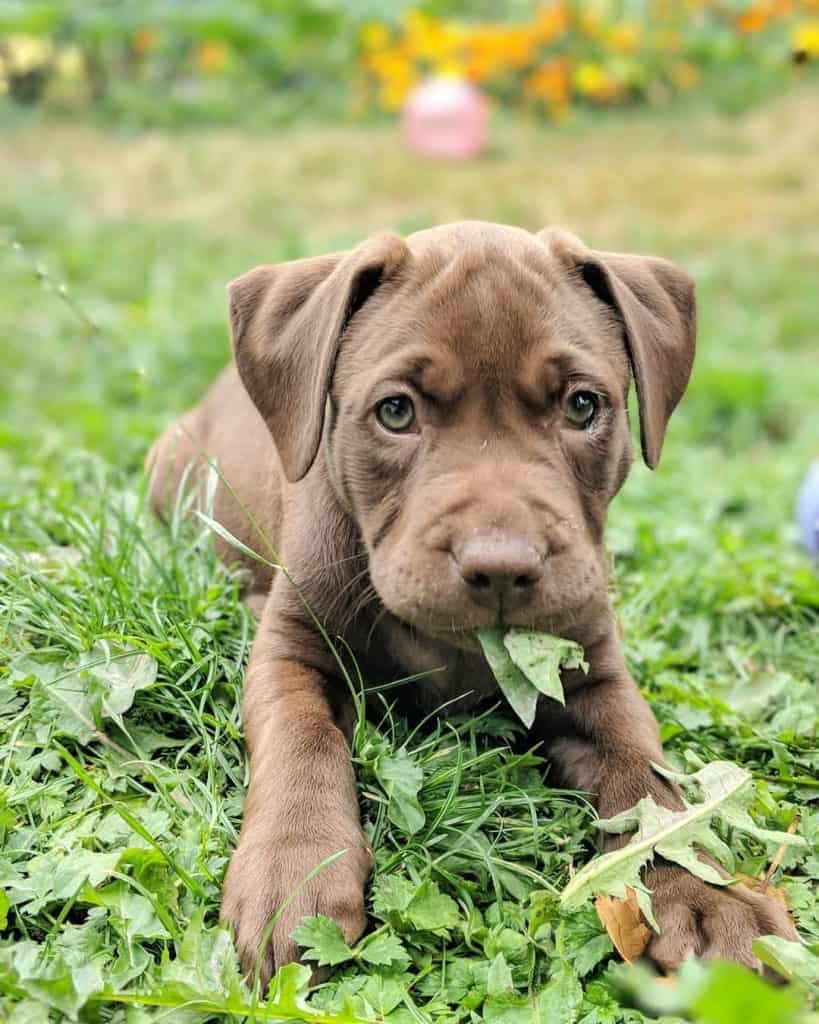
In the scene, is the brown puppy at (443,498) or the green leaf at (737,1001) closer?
the green leaf at (737,1001)

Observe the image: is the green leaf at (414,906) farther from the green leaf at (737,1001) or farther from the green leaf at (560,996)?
the green leaf at (737,1001)

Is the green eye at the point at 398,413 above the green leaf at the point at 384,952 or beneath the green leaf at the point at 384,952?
above

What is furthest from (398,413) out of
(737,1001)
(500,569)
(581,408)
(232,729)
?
(737,1001)

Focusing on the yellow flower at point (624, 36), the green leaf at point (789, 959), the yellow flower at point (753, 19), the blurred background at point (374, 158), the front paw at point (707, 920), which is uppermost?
the green leaf at point (789, 959)

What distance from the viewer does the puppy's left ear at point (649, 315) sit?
11.7ft

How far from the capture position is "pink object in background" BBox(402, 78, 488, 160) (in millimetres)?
12883

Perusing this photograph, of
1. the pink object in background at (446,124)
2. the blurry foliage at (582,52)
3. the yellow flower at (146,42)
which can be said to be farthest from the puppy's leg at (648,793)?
the yellow flower at (146,42)

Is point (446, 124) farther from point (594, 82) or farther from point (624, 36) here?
point (624, 36)

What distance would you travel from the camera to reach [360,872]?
293 centimetres

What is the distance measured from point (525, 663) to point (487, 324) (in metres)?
0.89

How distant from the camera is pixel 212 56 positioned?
590 inches

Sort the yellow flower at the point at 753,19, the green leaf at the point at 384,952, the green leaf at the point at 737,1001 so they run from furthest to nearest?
1. the yellow flower at the point at 753,19
2. the green leaf at the point at 384,952
3. the green leaf at the point at 737,1001

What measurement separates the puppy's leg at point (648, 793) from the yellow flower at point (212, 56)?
506 inches

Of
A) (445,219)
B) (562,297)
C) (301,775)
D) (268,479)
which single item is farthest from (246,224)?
(301,775)
